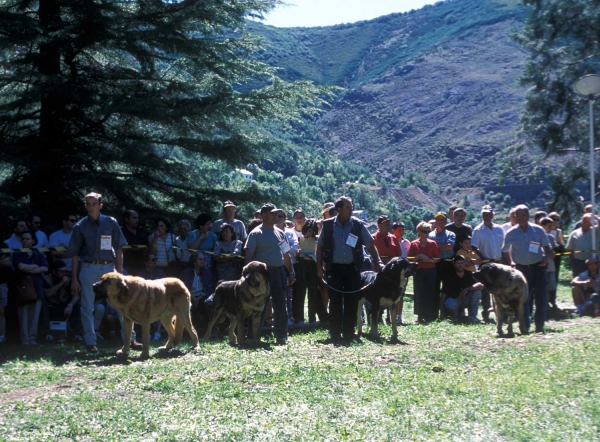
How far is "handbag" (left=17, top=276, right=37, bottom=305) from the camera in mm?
11219

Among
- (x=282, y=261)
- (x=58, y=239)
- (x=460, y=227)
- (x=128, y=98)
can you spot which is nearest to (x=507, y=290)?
(x=460, y=227)

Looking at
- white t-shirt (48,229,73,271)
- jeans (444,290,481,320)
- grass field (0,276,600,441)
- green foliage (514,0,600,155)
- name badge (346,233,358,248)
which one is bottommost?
grass field (0,276,600,441)

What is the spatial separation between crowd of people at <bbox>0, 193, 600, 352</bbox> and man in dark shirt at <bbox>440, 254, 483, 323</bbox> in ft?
0.06

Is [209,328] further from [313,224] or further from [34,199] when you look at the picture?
[34,199]

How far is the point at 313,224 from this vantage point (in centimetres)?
1378

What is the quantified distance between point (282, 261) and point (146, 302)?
89.0 inches

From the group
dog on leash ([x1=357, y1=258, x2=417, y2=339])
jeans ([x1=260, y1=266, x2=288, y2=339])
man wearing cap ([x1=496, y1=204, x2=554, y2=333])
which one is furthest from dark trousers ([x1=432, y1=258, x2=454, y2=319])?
jeans ([x1=260, y1=266, x2=288, y2=339])

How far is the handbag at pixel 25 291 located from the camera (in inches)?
442

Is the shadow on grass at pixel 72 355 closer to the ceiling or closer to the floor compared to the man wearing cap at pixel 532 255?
closer to the floor

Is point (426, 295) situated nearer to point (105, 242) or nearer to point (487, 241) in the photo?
point (487, 241)

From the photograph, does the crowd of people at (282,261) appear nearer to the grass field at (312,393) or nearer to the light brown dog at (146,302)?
the light brown dog at (146,302)

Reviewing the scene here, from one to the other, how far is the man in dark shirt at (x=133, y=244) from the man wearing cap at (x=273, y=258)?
2257 mm

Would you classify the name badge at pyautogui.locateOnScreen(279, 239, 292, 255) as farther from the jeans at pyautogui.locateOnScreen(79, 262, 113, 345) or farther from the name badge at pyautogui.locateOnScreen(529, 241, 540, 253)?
the name badge at pyautogui.locateOnScreen(529, 241, 540, 253)

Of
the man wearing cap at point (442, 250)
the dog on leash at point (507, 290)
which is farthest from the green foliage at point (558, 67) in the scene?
the dog on leash at point (507, 290)
